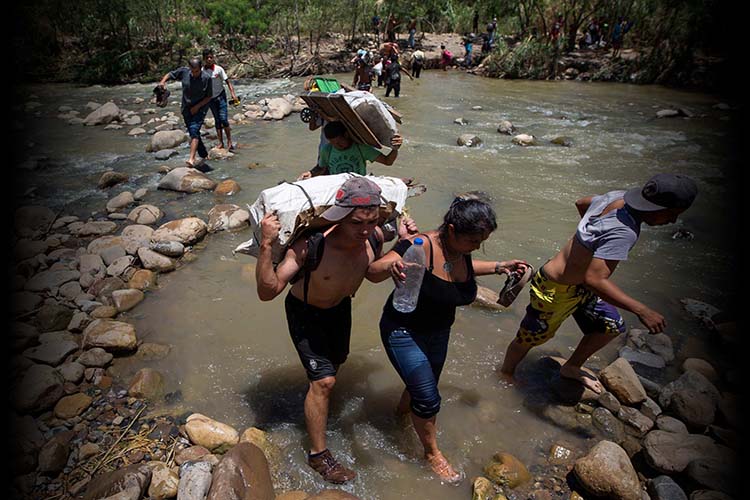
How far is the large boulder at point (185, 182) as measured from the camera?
6.96 metres

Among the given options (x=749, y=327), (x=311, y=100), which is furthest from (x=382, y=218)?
(x=749, y=327)

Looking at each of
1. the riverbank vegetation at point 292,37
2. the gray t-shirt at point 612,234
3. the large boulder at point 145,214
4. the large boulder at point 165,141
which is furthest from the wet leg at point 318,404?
the riverbank vegetation at point 292,37

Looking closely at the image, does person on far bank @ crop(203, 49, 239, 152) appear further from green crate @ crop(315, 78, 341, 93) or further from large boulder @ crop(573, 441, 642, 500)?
large boulder @ crop(573, 441, 642, 500)

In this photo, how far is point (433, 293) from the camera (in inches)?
98.3

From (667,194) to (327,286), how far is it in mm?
2023

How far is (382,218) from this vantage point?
303cm

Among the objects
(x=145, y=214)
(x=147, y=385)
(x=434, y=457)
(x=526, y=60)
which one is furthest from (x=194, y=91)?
(x=526, y=60)

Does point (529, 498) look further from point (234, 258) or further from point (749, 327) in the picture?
point (234, 258)

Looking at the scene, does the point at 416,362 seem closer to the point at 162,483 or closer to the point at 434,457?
the point at 434,457

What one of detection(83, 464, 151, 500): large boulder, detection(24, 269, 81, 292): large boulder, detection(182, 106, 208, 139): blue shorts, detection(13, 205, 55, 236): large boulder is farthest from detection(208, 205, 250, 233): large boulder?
detection(83, 464, 151, 500): large boulder

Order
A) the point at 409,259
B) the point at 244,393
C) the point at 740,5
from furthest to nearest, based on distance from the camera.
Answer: the point at 740,5 → the point at 244,393 → the point at 409,259

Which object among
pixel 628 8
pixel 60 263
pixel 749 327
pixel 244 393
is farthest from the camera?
pixel 628 8

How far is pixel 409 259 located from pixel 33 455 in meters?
2.56

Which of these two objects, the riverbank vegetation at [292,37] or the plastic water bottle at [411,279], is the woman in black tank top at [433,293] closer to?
the plastic water bottle at [411,279]
